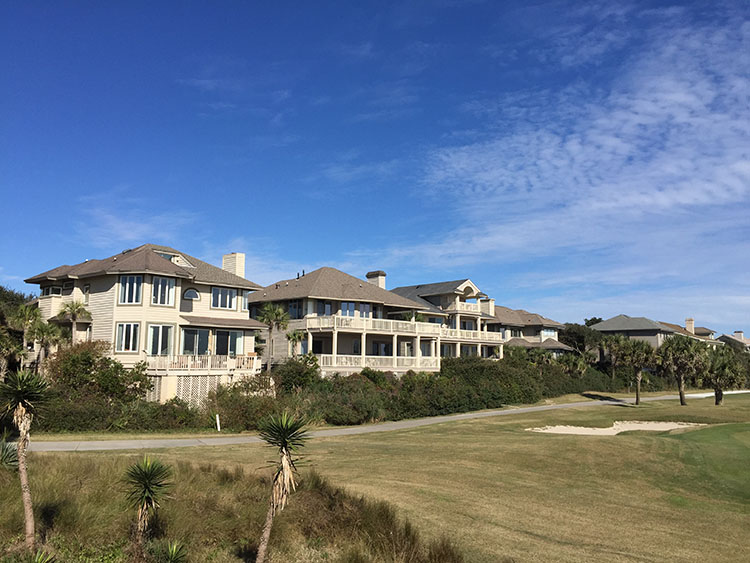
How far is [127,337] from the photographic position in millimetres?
38531

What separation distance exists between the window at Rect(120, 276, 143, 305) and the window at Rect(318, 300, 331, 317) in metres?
16.9

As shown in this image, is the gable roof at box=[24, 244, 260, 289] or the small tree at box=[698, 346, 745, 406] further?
the small tree at box=[698, 346, 745, 406]

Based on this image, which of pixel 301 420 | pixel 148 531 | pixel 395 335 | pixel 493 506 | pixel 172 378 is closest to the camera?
pixel 301 420

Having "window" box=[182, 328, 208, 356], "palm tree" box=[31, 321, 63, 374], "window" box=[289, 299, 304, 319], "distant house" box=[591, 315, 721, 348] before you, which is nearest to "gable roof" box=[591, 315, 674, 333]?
"distant house" box=[591, 315, 721, 348]

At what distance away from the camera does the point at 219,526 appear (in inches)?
504

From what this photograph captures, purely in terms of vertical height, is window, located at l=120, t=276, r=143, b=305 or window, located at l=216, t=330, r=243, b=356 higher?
window, located at l=120, t=276, r=143, b=305

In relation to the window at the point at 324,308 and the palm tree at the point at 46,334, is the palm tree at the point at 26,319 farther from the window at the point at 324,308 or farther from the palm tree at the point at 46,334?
the window at the point at 324,308

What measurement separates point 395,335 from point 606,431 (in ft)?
62.2

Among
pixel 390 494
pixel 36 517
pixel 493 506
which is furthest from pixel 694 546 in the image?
pixel 36 517

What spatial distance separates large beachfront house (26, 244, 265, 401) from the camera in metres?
38.0

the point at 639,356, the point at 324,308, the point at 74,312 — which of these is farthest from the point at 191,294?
the point at 639,356

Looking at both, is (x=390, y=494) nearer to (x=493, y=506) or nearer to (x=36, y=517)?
(x=493, y=506)

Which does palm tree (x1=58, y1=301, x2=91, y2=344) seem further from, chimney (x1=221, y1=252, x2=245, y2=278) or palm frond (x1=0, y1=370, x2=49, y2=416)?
palm frond (x1=0, y1=370, x2=49, y2=416)

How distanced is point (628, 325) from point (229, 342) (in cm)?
7446
